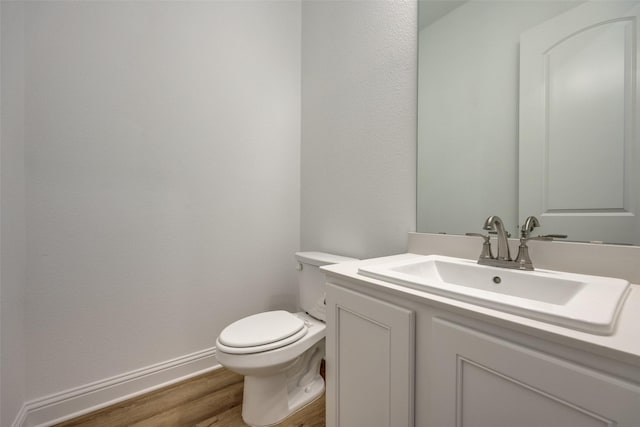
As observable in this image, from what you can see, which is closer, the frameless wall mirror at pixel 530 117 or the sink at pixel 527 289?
the sink at pixel 527 289

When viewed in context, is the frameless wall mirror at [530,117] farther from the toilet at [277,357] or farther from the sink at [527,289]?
the toilet at [277,357]

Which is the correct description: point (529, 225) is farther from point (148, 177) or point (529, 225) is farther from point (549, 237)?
point (148, 177)

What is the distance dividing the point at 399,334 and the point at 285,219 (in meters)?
1.28

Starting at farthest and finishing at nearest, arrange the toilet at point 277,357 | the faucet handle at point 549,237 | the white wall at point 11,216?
the toilet at point 277,357
the white wall at point 11,216
the faucet handle at point 549,237

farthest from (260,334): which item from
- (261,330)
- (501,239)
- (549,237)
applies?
(549,237)

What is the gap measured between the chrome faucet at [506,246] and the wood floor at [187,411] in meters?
1.01

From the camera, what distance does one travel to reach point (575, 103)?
0.80 meters

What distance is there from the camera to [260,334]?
111 cm

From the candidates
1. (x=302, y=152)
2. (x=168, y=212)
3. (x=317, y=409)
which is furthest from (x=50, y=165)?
(x=317, y=409)

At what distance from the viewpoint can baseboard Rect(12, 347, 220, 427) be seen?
1.09 meters

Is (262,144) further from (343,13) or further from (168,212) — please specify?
(343,13)

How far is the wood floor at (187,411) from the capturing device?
1.12 meters

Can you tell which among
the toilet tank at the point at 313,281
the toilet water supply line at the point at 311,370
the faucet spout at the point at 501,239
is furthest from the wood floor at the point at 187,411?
the faucet spout at the point at 501,239

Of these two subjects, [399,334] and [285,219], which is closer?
[399,334]
